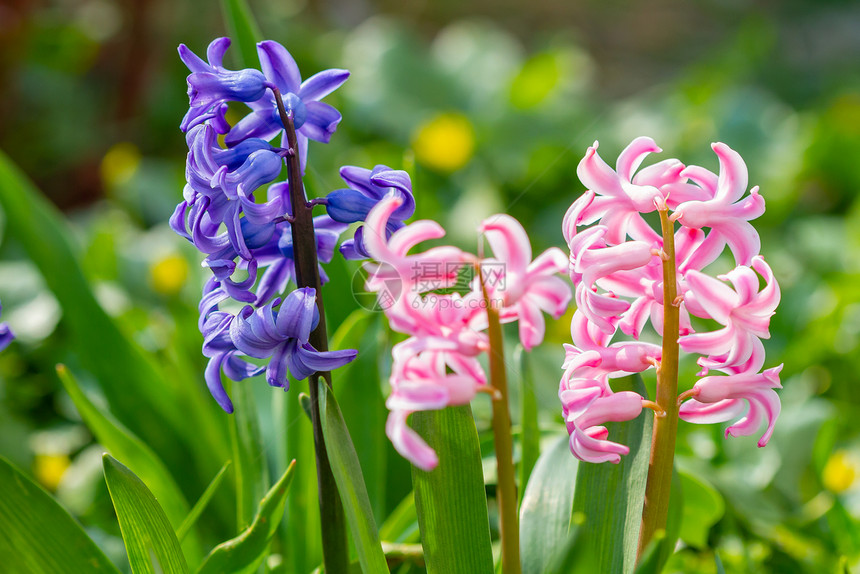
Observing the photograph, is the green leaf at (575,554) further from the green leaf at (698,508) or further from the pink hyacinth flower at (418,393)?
the green leaf at (698,508)

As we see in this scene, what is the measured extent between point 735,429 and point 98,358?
2.98 ft

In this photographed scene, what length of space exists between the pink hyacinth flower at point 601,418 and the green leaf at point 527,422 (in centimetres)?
24

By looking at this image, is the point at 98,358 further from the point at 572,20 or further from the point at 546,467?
the point at 572,20

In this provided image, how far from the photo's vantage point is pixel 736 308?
522 mm

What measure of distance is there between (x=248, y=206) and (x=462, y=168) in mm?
1788

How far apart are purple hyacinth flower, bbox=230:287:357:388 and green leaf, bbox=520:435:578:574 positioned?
307 millimetres

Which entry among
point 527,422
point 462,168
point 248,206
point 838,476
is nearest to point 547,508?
point 527,422

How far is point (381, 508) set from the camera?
3.16ft

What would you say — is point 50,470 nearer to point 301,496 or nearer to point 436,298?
point 301,496

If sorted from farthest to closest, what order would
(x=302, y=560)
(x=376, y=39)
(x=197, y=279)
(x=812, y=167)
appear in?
(x=376, y=39), (x=812, y=167), (x=197, y=279), (x=302, y=560)

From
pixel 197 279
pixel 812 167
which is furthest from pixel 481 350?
pixel 812 167

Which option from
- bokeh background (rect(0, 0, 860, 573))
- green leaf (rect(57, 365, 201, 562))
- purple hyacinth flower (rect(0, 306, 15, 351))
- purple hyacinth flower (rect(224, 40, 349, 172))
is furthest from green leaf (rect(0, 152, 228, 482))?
purple hyacinth flower (rect(224, 40, 349, 172))

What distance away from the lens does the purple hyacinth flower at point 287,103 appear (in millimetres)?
596

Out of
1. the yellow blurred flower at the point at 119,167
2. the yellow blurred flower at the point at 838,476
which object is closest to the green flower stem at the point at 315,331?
the yellow blurred flower at the point at 838,476
